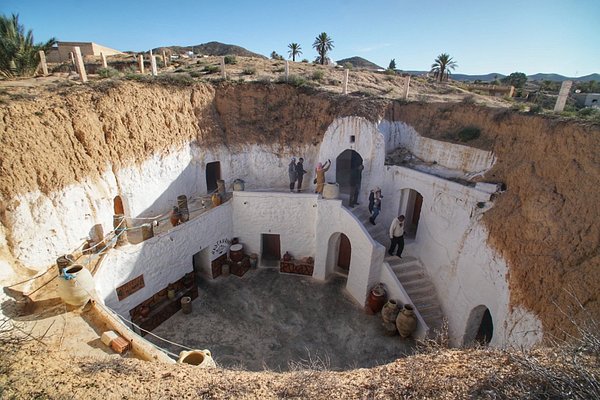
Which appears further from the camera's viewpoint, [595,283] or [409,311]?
[409,311]

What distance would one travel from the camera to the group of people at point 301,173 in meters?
13.2

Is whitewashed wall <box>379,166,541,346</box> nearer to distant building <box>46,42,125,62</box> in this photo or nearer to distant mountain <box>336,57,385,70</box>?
distant building <box>46,42,125,62</box>

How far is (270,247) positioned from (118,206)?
6278 mm

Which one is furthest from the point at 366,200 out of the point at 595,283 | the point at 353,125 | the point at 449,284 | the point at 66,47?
the point at 66,47

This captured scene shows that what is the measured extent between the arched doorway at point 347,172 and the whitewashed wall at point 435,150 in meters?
1.74

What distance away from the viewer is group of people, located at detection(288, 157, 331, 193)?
13.2 m

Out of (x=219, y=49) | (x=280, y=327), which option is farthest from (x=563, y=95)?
(x=219, y=49)

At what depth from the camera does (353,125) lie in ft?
43.3

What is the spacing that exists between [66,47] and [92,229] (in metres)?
19.3

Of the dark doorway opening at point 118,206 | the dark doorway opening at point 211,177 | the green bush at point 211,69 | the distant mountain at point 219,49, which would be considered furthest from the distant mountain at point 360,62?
the dark doorway opening at point 118,206

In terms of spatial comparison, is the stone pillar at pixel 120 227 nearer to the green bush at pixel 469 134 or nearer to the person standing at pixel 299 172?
the person standing at pixel 299 172

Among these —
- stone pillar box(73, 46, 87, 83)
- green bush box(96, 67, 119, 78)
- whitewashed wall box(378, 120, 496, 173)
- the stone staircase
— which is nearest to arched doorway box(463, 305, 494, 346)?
the stone staircase

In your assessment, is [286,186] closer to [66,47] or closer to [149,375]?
[149,375]

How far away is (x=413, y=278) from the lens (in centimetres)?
1124
